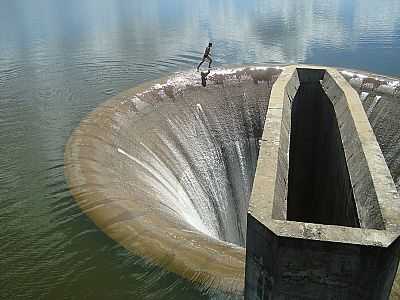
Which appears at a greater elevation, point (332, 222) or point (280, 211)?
point (280, 211)

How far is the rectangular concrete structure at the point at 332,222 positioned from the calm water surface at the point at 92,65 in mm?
1068

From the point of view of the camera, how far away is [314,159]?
830 cm

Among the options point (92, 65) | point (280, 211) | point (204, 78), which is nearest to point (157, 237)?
point (280, 211)

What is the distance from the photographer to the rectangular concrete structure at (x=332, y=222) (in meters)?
3.19

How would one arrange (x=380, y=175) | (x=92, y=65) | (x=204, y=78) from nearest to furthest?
(x=380, y=175) < (x=204, y=78) < (x=92, y=65)

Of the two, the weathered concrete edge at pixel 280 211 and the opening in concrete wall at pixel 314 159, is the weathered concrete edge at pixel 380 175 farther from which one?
the opening in concrete wall at pixel 314 159

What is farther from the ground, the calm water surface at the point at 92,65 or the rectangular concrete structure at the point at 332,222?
Answer: the rectangular concrete structure at the point at 332,222

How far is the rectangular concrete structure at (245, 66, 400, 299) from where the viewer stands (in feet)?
10.5

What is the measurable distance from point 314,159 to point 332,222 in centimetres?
209

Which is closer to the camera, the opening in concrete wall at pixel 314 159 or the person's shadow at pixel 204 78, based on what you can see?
the opening in concrete wall at pixel 314 159

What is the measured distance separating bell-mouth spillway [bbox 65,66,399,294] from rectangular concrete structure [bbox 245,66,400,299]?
2.87 feet

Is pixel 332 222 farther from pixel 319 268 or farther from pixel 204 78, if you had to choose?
pixel 204 78

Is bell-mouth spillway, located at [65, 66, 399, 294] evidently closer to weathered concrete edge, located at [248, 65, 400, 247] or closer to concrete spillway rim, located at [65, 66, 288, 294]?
concrete spillway rim, located at [65, 66, 288, 294]

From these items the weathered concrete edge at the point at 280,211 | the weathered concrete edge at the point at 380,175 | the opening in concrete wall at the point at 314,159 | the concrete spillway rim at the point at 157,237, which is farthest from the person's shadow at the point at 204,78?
the weathered concrete edge at the point at 380,175
